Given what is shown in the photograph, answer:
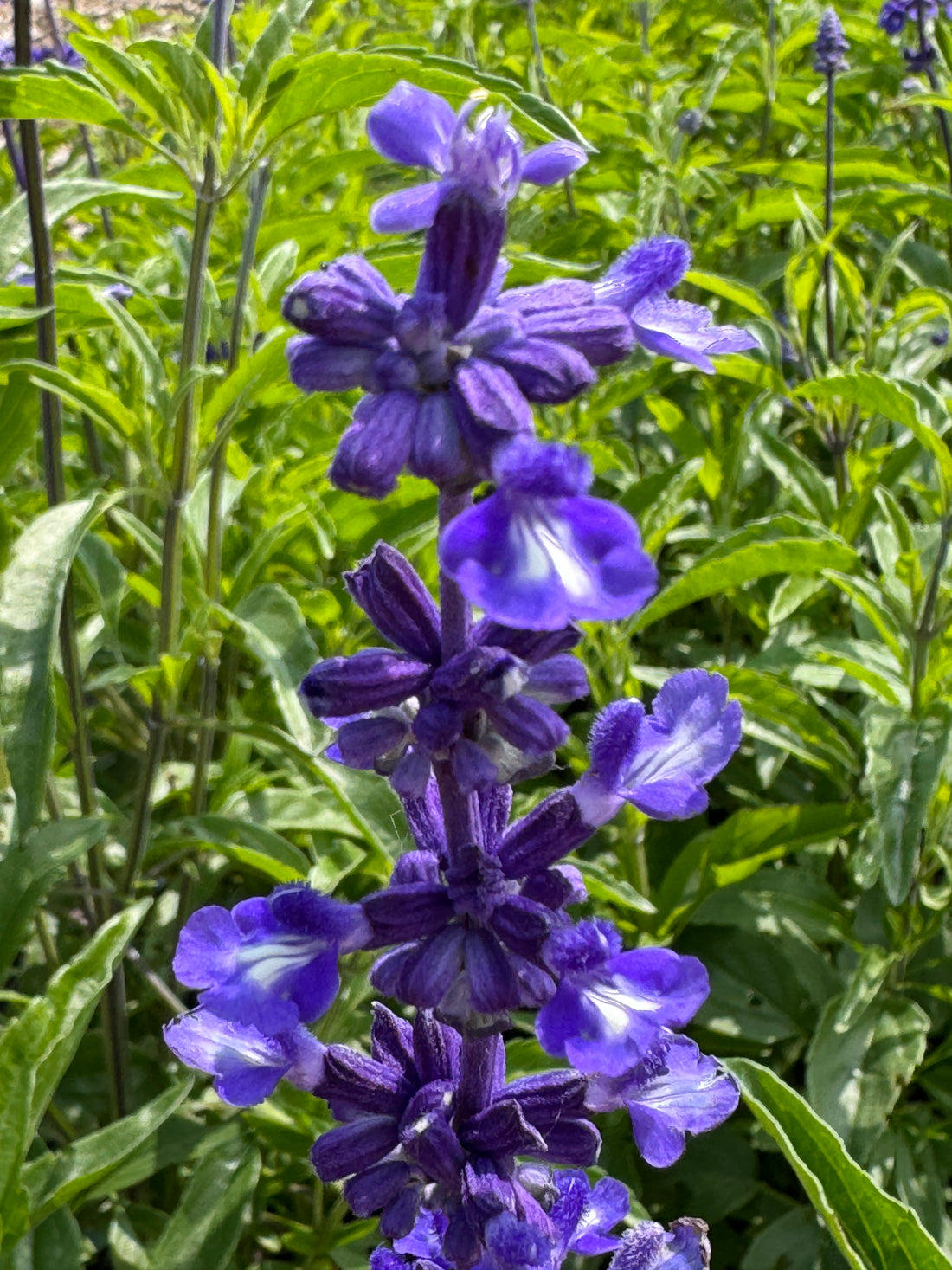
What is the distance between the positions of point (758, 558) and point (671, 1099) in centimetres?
126

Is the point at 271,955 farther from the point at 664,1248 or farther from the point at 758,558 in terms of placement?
the point at 758,558

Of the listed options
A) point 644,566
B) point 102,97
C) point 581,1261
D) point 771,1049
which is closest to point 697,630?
point 771,1049

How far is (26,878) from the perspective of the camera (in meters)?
2.06

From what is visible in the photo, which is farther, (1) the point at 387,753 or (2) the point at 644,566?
(1) the point at 387,753

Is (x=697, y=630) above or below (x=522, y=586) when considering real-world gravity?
below

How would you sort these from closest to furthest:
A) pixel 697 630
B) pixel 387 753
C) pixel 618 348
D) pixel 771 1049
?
pixel 618 348 → pixel 387 753 → pixel 771 1049 → pixel 697 630

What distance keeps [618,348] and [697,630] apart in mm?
2979

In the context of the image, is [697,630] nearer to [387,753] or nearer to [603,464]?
[603,464]

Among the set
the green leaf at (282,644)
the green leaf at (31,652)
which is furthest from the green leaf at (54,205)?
the green leaf at (282,644)

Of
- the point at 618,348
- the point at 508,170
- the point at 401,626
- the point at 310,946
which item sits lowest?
the point at 310,946

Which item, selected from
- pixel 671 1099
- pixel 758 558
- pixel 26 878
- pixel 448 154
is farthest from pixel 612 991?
pixel 758 558

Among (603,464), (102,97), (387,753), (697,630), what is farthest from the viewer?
(697,630)

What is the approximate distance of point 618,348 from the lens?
1.12m

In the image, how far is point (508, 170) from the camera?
Result: 3.74ft
